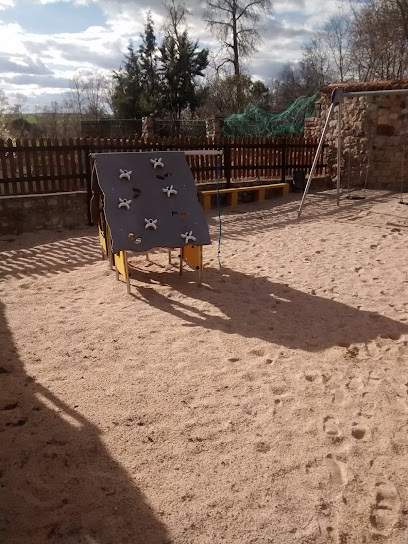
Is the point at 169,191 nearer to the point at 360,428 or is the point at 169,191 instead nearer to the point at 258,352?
the point at 258,352

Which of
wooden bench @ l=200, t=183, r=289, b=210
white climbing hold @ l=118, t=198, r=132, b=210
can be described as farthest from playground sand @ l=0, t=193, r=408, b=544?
wooden bench @ l=200, t=183, r=289, b=210

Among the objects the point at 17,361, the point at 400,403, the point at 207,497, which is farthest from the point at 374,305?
the point at 17,361

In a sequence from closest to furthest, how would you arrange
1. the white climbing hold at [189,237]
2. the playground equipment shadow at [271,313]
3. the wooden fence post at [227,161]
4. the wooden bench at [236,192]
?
the playground equipment shadow at [271,313] → the white climbing hold at [189,237] → the wooden bench at [236,192] → the wooden fence post at [227,161]

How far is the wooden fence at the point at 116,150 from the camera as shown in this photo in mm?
8664

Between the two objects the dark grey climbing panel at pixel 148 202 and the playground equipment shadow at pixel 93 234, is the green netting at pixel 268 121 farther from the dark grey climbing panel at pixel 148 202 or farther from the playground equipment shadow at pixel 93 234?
the dark grey climbing panel at pixel 148 202

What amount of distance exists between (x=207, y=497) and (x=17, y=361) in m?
2.07

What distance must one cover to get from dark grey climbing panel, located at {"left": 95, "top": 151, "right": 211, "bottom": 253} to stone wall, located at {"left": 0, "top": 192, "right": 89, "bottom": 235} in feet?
12.4

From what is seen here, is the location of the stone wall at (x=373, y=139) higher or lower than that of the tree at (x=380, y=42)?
lower

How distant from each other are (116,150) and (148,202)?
4609 mm

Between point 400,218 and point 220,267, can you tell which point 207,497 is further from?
point 400,218

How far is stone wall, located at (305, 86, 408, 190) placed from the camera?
1164cm

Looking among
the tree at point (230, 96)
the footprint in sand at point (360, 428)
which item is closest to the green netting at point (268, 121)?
the tree at point (230, 96)

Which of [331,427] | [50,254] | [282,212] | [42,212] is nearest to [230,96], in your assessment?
[282,212]

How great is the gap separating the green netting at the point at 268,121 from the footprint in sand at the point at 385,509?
56.9ft
